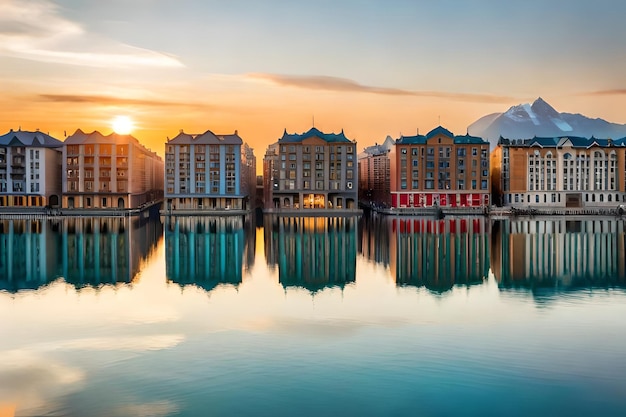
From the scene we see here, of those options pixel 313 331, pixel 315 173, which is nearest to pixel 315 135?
pixel 315 173

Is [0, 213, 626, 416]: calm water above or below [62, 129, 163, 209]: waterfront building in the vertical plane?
below

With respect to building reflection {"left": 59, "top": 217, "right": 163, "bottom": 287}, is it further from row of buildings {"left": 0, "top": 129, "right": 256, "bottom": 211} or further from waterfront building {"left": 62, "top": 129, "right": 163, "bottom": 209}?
row of buildings {"left": 0, "top": 129, "right": 256, "bottom": 211}

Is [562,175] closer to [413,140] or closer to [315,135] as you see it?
[413,140]

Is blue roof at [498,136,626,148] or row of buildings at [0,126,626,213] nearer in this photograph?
row of buildings at [0,126,626,213]

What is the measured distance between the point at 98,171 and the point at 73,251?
113 feet

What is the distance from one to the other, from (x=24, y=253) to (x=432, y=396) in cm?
2702

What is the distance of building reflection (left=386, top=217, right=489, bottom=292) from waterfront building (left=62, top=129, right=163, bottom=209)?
2833 centimetres

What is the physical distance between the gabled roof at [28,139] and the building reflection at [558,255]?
1747 inches

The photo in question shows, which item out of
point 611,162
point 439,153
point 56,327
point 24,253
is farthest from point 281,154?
point 56,327

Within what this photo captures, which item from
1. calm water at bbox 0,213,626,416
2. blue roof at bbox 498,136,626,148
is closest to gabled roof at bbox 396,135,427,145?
blue roof at bbox 498,136,626,148

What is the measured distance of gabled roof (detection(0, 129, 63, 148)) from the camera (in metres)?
68.1

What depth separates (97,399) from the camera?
1201 cm

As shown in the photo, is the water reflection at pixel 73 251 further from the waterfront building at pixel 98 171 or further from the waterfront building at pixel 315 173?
the waterfront building at pixel 315 173

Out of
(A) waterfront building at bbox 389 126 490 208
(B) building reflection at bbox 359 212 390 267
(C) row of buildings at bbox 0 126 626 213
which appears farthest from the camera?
(A) waterfront building at bbox 389 126 490 208
